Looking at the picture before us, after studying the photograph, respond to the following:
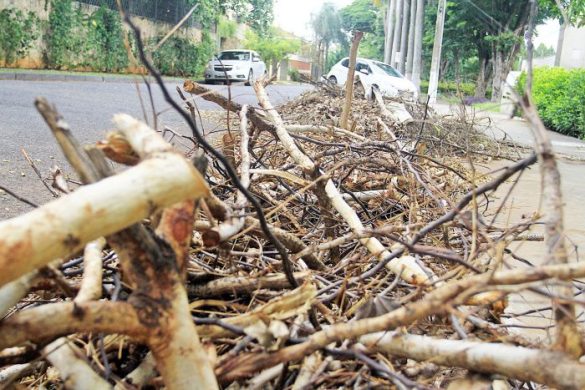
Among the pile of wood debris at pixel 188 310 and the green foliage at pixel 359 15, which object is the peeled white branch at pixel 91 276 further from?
the green foliage at pixel 359 15

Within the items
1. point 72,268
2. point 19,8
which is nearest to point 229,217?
point 72,268

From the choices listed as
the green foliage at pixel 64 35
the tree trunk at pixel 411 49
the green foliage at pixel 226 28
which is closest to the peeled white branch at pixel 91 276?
the green foliage at pixel 64 35

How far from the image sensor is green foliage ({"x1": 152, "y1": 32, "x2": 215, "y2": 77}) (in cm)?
2891

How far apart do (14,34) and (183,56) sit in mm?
13422

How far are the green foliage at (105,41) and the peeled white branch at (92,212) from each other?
23.4 m

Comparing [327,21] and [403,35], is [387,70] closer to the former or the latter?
[403,35]

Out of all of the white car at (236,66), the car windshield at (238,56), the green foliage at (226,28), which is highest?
the green foliage at (226,28)

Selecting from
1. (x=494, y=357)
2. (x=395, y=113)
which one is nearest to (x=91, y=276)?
(x=494, y=357)

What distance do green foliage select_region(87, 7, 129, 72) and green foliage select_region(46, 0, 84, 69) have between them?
76cm

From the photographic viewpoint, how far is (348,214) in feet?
6.51

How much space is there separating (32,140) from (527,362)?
674 cm

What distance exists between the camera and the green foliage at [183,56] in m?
28.9

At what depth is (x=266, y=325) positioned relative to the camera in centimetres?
113

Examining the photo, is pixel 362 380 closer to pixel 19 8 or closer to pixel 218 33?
pixel 19 8
